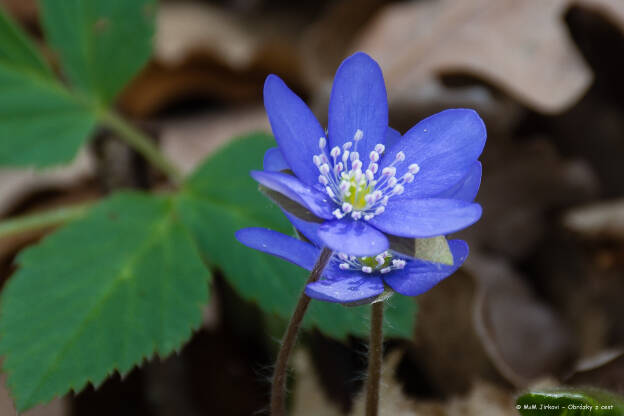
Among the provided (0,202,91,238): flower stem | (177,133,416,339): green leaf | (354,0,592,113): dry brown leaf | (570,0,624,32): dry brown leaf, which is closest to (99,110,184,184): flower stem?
(177,133,416,339): green leaf

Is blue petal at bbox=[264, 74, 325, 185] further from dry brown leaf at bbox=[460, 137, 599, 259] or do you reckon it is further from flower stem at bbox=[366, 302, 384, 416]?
dry brown leaf at bbox=[460, 137, 599, 259]

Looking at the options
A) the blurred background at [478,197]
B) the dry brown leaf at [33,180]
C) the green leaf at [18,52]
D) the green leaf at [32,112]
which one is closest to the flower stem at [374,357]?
the blurred background at [478,197]

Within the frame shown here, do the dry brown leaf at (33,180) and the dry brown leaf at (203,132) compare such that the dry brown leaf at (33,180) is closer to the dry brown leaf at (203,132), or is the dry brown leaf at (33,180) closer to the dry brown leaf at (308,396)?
the dry brown leaf at (203,132)

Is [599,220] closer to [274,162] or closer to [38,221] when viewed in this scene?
[274,162]

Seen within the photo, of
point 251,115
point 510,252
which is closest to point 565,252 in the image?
point 510,252

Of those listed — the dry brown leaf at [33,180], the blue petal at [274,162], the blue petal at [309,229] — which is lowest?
the dry brown leaf at [33,180]

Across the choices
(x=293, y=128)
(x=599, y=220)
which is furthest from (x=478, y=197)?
(x=293, y=128)

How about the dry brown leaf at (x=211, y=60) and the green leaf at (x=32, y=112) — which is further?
the dry brown leaf at (x=211, y=60)
